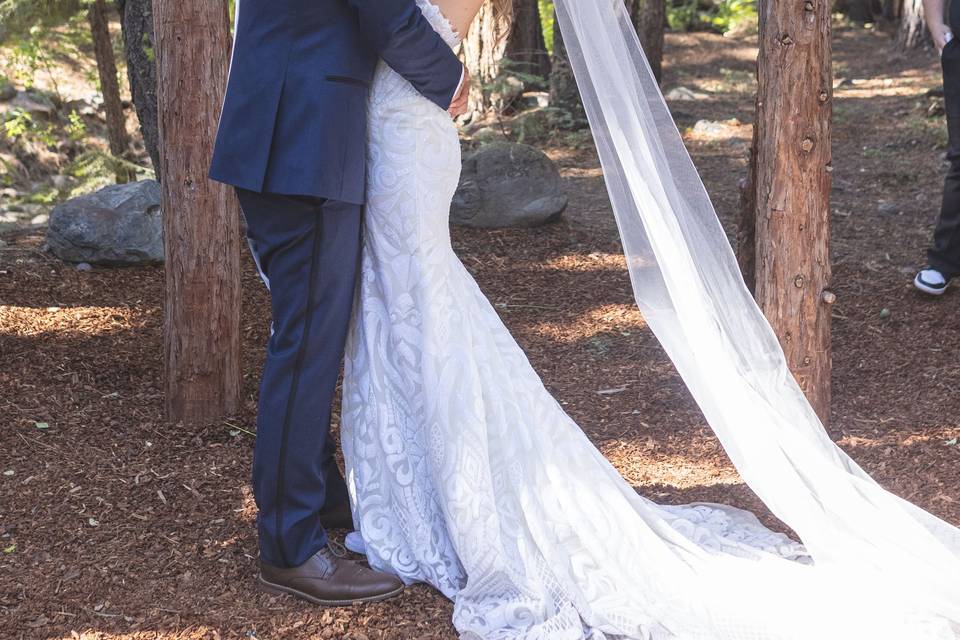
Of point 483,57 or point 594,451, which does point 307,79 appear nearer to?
point 594,451

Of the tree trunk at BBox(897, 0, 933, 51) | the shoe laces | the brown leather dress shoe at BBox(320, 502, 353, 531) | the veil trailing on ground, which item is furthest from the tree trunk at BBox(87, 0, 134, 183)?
the tree trunk at BBox(897, 0, 933, 51)

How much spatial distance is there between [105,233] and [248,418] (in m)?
2.16

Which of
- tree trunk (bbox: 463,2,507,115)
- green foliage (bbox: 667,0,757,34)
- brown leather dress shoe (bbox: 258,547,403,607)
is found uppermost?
green foliage (bbox: 667,0,757,34)

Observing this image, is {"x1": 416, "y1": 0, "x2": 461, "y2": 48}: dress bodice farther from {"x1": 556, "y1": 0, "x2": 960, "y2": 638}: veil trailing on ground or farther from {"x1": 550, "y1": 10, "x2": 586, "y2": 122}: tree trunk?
{"x1": 550, "y1": 10, "x2": 586, "y2": 122}: tree trunk

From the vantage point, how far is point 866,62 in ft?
48.0

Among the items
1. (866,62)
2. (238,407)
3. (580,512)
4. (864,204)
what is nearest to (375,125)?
(580,512)

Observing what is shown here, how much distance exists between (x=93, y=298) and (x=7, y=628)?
2934 millimetres

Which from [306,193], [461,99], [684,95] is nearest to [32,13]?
[461,99]

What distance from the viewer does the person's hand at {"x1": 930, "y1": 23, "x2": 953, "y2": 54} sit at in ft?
16.4

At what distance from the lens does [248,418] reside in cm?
434

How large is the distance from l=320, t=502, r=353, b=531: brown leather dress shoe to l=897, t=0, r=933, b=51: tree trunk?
12706 mm

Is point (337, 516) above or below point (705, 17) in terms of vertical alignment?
below

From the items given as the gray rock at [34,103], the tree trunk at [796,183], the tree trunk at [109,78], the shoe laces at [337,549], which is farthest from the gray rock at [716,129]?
the shoe laces at [337,549]

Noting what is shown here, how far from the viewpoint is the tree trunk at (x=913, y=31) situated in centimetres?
1370
